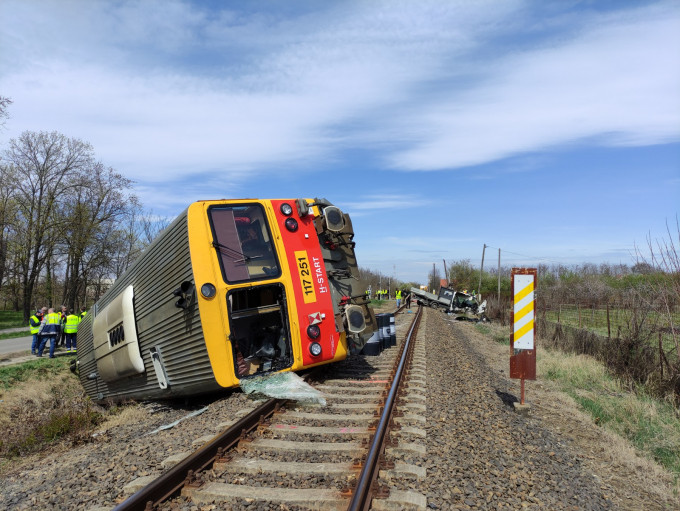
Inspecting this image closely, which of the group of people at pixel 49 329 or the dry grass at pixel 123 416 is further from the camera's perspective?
the group of people at pixel 49 329

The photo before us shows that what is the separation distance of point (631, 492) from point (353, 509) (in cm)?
269

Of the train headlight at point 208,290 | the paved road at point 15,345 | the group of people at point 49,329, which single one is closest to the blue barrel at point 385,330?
the train headlight at point 208,290

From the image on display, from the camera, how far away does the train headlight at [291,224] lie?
6.88 metres

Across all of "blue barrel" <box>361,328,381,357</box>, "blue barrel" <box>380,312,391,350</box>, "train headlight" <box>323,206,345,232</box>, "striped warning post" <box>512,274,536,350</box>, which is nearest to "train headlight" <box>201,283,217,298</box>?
"train headlight" <box>323,206,345,232</box>

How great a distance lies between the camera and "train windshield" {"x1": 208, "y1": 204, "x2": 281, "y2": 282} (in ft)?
21.1

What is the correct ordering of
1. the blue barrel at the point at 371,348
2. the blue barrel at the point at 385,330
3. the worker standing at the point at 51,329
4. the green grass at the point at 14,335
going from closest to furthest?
1. the blue barrel at the point at 371,348
2. the blue barrel at the point at 385,330
3. the worker standing at the point at 51,329
4. the green grass at the point at 14,335

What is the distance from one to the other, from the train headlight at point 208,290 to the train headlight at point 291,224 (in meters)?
1.42

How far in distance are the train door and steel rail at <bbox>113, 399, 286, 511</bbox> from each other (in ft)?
4.51

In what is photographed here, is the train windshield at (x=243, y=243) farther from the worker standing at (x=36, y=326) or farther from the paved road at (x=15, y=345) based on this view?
the paved road at (x=15, y=345)

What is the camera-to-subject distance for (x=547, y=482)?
13.4 ft

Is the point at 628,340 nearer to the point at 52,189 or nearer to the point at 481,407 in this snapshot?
the point at 481,407

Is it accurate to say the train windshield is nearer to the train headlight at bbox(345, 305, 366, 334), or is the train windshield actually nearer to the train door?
the train door

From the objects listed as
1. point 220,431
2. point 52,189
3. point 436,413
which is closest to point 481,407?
point 436,413

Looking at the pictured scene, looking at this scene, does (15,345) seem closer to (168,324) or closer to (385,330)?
(385,330)
